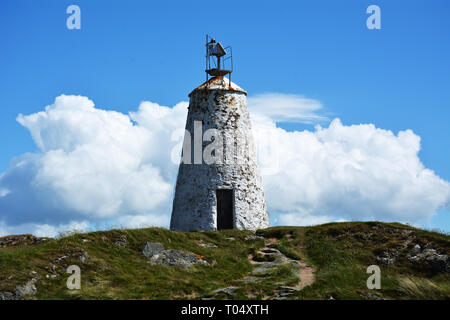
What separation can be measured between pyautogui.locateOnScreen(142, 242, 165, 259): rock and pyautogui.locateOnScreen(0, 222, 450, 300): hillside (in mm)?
48

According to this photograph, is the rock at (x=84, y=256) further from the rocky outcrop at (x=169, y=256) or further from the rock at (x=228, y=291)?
the rock at (x=228, y=291)

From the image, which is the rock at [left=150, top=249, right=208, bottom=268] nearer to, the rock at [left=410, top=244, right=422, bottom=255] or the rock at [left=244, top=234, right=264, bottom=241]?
the rock at [left=244, top=234, right=264, bottom=241]

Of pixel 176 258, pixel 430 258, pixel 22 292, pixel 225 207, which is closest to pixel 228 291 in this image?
pixel 176 258

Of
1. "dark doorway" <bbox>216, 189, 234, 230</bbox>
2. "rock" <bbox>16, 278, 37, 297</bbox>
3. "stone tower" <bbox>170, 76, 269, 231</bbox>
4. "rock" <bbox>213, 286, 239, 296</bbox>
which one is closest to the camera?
"rock" <bbox>16, 278, 37, 297</bbox>

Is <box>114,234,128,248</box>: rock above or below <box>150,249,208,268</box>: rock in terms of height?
above

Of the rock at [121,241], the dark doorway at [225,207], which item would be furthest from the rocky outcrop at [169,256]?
the dark doorway at [225,207]

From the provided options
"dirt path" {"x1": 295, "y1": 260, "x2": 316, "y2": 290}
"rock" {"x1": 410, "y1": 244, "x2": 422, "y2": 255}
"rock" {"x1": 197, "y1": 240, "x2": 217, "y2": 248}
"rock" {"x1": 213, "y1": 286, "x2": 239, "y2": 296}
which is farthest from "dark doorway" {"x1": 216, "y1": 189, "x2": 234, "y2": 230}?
"rock" {"x1": 213, "y1": 286, "x2": 239, "y2": 296}

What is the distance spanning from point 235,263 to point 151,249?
4394 mm

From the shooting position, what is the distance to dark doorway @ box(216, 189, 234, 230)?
103 ft

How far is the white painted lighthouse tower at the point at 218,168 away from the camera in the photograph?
30.9 metres

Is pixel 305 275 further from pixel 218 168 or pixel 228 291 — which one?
pixel 218 168

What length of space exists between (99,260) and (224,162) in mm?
13472

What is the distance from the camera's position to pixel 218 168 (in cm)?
3120

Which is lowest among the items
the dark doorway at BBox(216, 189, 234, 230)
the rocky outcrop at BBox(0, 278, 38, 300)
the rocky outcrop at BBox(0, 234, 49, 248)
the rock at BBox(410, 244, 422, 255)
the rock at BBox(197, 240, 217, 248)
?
the rocky outcrop at BBox(0, 278, 38, 300)
